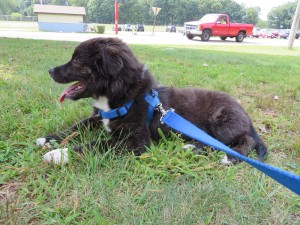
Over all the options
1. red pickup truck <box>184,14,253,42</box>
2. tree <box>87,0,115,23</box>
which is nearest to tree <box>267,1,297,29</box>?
tree <box>87,0,115,23</box>

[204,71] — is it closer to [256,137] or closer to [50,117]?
[256,137]

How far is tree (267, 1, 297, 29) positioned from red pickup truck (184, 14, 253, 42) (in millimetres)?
76309

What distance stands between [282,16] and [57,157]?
105m

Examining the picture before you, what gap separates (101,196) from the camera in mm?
1712

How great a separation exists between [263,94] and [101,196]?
3.72m

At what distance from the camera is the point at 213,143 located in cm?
176

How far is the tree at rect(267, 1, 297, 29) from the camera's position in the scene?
88881 mm

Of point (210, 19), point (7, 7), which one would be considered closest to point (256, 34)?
point (210, 19)

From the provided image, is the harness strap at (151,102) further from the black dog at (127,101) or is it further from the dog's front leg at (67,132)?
the dog's front leg at (67,132)

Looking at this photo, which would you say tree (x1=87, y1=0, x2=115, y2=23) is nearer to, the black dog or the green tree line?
the green tree line

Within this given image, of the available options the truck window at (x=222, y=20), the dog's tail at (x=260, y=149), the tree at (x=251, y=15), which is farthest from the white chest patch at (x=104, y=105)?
the tree at (x=251, y=15)

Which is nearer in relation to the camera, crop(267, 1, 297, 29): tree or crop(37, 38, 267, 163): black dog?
crop(37, 38, 267, 163): black dog

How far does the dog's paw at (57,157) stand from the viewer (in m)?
2.03

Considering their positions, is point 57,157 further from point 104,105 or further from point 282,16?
point 282,16
